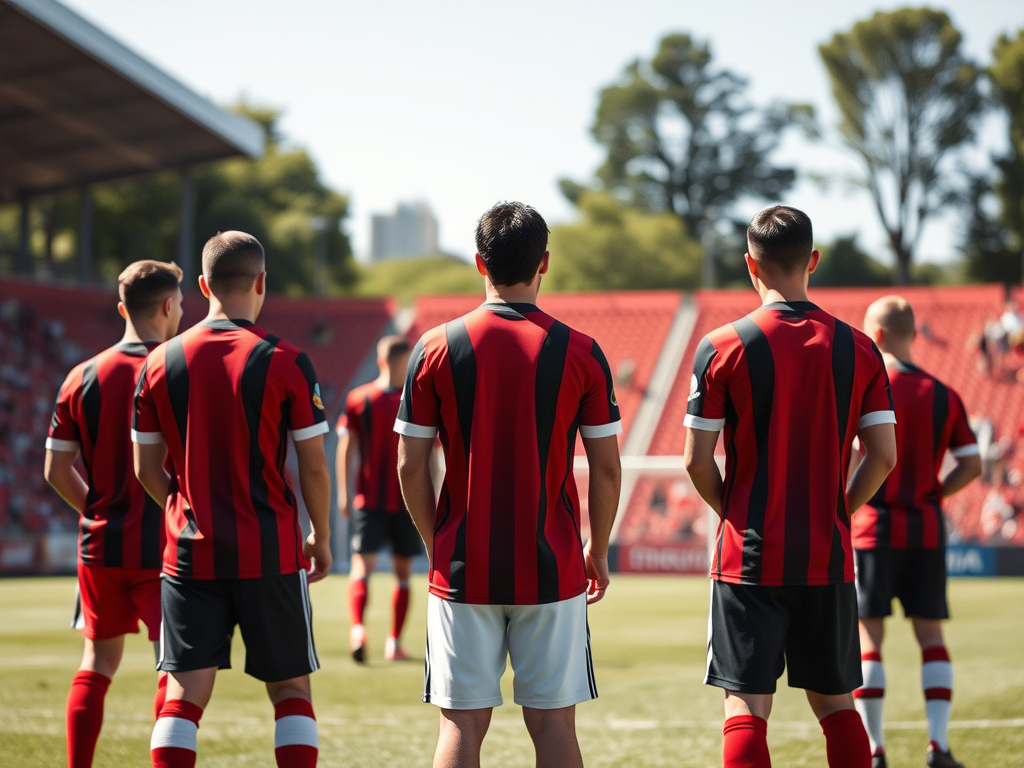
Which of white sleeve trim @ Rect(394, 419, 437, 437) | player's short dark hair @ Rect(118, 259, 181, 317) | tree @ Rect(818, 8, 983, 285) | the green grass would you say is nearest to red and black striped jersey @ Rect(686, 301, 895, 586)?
white sleeve trim @ Rect(394, 419, 437, 437)

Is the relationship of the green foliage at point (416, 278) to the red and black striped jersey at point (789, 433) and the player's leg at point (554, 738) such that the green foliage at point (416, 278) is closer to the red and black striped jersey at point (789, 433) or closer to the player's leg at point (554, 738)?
the red and black striped jersey at point (789, 433)

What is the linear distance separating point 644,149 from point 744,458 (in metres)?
48.8

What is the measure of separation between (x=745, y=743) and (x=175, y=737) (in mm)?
1736

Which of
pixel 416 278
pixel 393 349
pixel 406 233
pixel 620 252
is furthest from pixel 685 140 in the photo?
pixel 406 233

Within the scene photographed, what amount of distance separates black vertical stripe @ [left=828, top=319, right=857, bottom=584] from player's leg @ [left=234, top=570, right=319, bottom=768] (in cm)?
166

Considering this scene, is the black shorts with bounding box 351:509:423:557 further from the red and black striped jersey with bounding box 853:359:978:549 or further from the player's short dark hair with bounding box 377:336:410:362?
the red and black striped jersey with bounding box 853:359:978:549

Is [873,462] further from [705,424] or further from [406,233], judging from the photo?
[406,233]

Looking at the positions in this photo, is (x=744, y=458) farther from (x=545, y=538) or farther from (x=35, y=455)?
(x=35, y=455)

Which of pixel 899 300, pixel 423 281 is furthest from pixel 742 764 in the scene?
pixel 423 281

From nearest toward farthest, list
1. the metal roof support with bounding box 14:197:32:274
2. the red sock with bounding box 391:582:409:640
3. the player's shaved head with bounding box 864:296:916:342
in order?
the player's shaved head with bounding box 864:296:916:342, the red sock with bounding box 391:582:409:640, the metal roof support with bounding box 14:197:32:274

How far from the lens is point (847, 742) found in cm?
334

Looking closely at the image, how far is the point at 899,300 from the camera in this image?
4.73 metres

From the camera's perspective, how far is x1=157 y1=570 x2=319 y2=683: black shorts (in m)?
3.48

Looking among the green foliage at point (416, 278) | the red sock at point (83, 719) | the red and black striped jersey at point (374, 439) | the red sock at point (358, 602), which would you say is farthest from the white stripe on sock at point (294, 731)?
the green foliage at point (416, 278)
